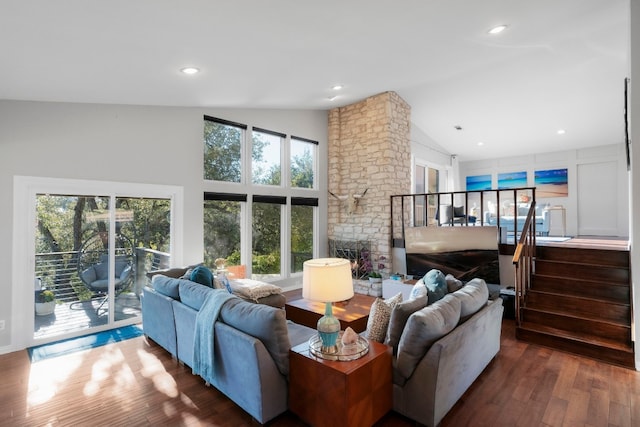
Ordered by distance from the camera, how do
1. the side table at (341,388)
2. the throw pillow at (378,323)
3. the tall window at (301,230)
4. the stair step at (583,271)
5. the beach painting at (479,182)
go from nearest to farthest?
the side table at (341,388) < the throw pillow at (378,323) < the stair step at (583,271) < the tall window at (301,230) < the beach painting at (479,182)

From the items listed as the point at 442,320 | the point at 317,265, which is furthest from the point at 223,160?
the point at 442,320

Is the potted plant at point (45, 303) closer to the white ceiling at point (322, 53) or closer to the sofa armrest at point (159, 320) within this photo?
the sofa armrest at point (159, 320)

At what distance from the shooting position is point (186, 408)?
8.48ft

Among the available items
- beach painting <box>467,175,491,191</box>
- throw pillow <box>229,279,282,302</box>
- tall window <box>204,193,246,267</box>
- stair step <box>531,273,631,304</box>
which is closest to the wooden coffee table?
throw pillow <box>229,279,282,302</box>

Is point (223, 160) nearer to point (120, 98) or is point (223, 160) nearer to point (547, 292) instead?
point (120, 98)

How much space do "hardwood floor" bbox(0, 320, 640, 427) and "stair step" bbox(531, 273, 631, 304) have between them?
42.5 inches

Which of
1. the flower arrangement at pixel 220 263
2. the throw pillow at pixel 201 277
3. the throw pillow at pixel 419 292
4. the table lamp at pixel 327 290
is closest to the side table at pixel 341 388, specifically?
the table lamp at pixel 327 290

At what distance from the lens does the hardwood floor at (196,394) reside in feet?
8.03

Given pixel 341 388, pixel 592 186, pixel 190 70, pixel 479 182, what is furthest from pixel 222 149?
pixel 592 186

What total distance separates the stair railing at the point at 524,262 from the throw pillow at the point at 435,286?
4.30ft

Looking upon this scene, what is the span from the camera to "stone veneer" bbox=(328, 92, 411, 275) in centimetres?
634

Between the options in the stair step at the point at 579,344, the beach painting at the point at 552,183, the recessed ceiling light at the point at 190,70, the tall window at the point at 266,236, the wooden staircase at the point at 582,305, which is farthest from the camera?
the beach painting at the point at 552,183

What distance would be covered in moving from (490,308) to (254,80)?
3756 mm

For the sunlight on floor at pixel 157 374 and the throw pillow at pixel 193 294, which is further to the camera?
the throw pillow at pixel 193 294
